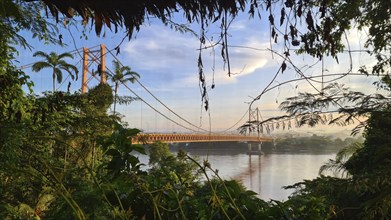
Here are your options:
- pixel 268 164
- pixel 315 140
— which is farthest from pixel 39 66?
pixel 268 164

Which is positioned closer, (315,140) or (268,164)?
(315,140)

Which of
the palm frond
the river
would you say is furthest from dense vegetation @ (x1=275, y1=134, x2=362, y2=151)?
the river

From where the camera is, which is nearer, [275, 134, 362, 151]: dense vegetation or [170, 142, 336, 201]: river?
[275, 134, 362, 151]: dense vegetation

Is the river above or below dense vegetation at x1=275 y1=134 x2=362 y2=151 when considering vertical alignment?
below

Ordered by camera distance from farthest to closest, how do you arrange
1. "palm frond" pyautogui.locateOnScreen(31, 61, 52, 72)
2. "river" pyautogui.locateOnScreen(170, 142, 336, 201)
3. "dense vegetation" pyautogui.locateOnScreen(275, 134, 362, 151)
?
"river" pyautogui.locateOnScreen(170, 142, 336, 201) → "palm frond" pyautogui.locateOnScreen(31, 61, 52, 72) → "dense vegetation" pyautogui.locateOnScreen(275, 134, 362, 151)

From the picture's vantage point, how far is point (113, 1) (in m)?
1.03

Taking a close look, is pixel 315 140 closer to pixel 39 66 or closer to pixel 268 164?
pixel 39 66

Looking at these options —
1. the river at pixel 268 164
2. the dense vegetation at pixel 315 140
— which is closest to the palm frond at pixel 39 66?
the dense vegetation at pixel 315 140

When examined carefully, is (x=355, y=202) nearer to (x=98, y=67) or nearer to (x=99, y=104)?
(x=98, y=67)

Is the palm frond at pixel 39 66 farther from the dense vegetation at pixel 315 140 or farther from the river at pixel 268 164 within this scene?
the river at pixel 268 164

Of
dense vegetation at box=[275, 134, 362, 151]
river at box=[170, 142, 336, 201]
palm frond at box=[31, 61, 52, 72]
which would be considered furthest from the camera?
river at box=[170, 142, 336, 201]

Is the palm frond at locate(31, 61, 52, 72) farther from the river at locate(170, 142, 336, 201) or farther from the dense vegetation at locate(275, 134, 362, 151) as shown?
the river at locate(170, 142, 336, 201)

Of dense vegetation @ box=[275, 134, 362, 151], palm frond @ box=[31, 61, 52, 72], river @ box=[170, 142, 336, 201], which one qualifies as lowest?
river @ box=[170, 142, 336, 201]

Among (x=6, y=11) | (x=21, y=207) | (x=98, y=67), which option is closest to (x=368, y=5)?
(x=98, y=67)
